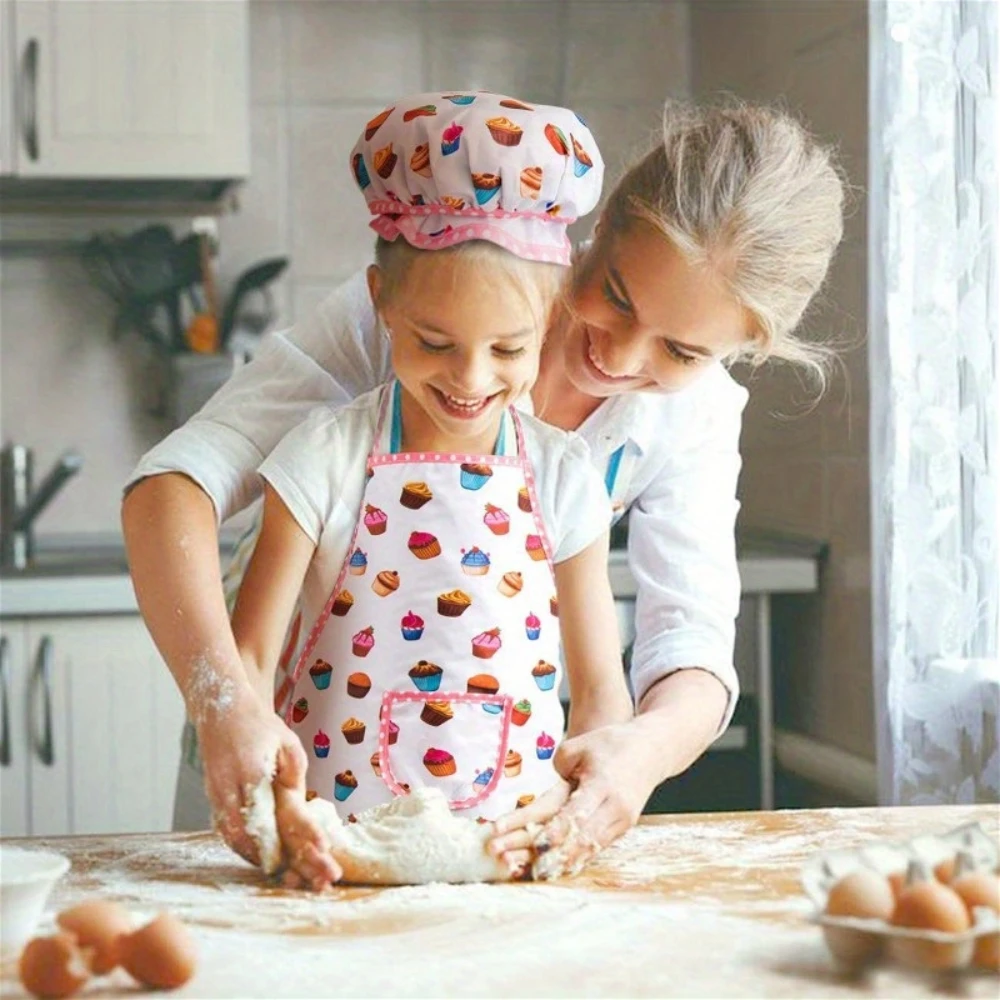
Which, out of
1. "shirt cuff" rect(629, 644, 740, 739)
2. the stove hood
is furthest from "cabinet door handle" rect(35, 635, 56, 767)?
"shirt cuff" rect(629, 644, 740, 739)

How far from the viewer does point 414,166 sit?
1.18 metres

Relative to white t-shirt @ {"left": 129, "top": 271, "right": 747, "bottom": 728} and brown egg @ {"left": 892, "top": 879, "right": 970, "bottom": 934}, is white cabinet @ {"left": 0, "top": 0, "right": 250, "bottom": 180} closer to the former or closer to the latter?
white t-shirt @ {"left": 129, "top": 271, "right": 747, "bottom": 728}

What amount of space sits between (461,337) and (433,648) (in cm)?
25

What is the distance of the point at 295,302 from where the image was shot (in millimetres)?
2900

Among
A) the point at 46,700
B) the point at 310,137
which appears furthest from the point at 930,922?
the point at 310,137

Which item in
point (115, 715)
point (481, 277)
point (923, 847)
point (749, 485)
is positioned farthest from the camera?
point (749, 485)

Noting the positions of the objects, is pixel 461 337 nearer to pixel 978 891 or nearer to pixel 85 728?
pixel 978 891

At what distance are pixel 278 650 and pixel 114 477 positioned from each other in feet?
5.69

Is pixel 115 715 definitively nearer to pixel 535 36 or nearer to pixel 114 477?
pixel 114 477

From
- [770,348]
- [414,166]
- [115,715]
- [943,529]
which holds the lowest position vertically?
[115,715]

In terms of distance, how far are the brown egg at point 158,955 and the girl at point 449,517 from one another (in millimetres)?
362

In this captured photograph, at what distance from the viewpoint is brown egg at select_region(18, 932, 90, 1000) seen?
2.68 ft

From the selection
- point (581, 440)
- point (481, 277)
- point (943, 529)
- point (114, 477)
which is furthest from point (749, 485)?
point (481, 277)

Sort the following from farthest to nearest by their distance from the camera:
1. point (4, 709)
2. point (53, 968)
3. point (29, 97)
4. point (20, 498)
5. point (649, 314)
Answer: point (20, 498), point (29, 97), point (4, 709), point (649, 314), point (53, 968)
